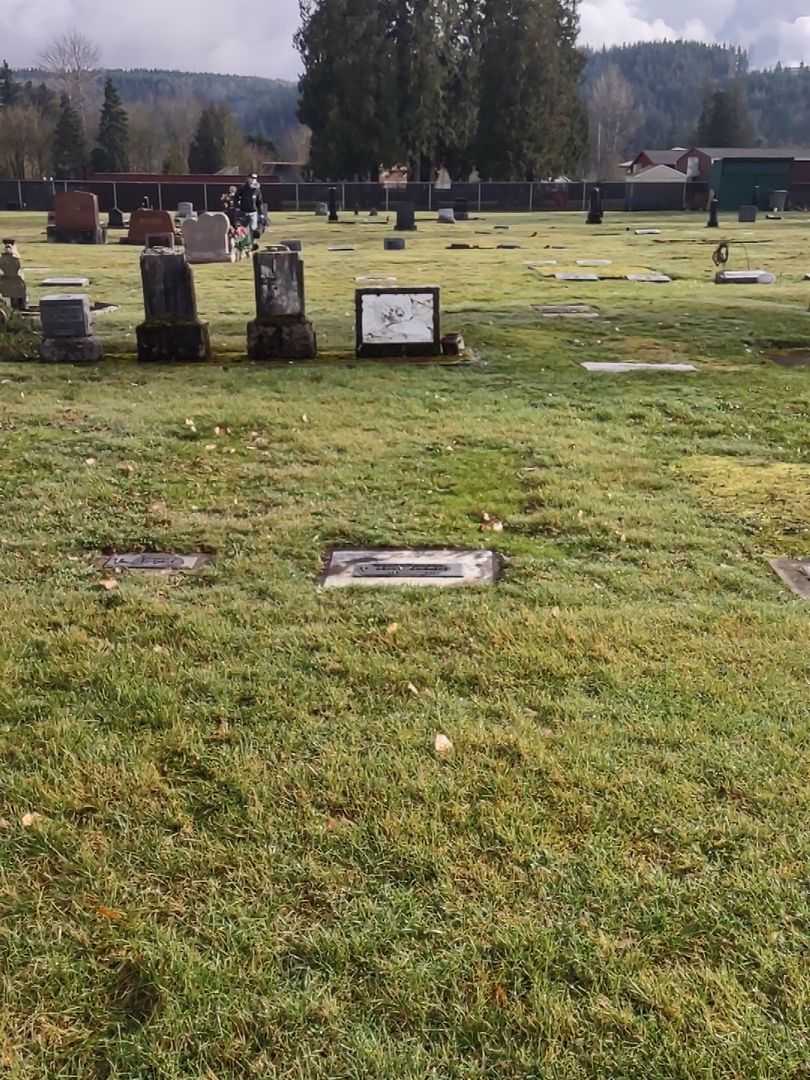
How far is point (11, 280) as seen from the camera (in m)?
12.7

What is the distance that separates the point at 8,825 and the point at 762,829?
6.83ft

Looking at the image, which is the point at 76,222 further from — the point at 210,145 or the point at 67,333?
the point at 210,145

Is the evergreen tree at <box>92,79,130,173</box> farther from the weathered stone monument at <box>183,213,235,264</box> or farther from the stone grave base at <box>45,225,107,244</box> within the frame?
the weathered stone monument at <box>183,213,235,264</box>

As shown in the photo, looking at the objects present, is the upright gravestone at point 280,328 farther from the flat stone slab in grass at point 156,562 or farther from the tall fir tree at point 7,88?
the tall fir tree at point 7,88

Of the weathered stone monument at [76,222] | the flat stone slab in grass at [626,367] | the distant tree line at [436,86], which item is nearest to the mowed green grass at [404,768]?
the flat stone slab in grass at [626,367]

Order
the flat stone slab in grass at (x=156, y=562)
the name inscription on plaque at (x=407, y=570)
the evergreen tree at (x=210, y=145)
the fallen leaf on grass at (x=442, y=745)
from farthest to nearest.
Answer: the evergreen tree at (x=210, y=145) < the flat stone slab in grass at (x=156, y=562) < the name inscription on plaque at (x=407, y=570) < the fallen leaf on grass at (x=442, y=745)

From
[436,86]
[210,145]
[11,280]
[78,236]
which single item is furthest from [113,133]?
[11,280]

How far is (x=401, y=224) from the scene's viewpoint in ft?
112

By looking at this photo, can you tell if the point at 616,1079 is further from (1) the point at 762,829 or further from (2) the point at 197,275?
(2) the point at 197,275

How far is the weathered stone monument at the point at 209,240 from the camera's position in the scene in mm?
21656

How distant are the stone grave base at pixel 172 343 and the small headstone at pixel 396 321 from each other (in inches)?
63.5

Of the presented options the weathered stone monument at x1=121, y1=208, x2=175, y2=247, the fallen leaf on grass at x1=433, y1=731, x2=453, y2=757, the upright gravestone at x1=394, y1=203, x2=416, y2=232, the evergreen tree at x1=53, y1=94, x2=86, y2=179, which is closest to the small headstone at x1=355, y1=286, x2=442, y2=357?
the fallen leaf on grass at x1=433, y1=731, x2=453, y2=757

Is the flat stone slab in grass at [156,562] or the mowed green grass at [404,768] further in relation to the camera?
the flat stone slab in grass at [156,562]

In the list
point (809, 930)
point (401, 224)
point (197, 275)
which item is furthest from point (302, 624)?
point (401, 224)
